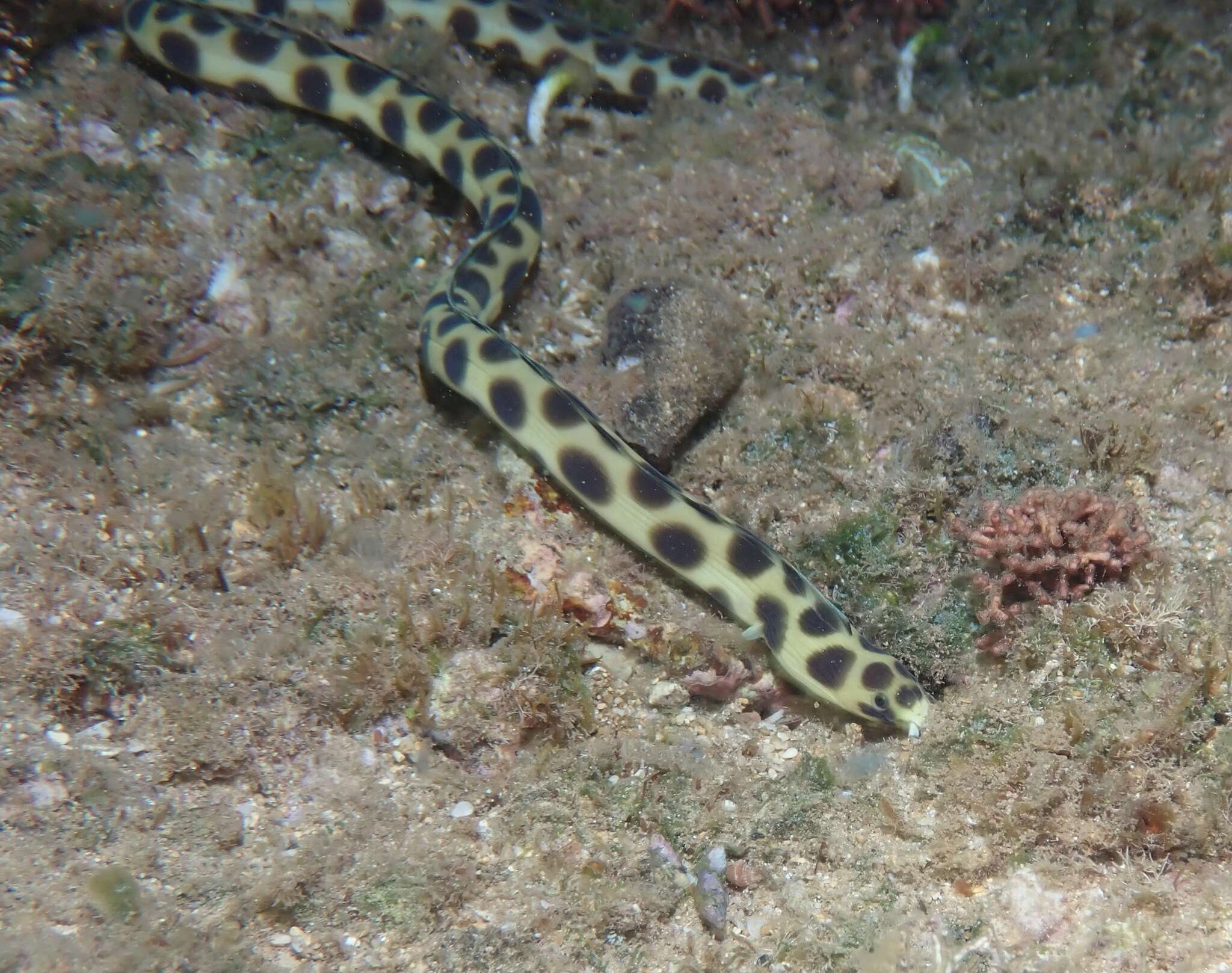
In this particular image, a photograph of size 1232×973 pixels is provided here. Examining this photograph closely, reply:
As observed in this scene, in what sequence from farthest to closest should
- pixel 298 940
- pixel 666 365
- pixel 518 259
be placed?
pixel 518 259
pixel 666 365
pixel 298 940

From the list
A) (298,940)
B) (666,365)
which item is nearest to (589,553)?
(666,365)

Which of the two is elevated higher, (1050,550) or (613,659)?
(1050,550)

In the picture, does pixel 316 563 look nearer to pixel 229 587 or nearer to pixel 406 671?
pixel 229 587

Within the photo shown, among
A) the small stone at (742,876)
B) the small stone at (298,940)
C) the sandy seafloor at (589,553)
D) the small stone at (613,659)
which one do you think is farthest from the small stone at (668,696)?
the small stone at (298,940)

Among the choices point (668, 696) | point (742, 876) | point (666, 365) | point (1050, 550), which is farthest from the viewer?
point (666, 365)

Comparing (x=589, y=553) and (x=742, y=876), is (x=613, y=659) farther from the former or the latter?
(x=742, y=876)

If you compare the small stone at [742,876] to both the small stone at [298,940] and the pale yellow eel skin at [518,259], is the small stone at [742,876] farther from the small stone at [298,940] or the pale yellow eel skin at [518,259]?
the small stone at [298,940]

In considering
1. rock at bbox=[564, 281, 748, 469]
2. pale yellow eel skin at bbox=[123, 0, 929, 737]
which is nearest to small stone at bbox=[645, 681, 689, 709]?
pale yellow eel skin at bbox=[123, 0, 929, 737]

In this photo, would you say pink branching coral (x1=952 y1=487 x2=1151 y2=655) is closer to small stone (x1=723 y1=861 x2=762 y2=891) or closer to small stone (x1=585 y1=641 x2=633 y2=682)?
small stone (x1=723 y1=861 x2=762 y2=891)
